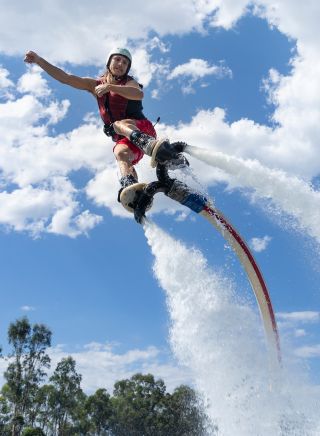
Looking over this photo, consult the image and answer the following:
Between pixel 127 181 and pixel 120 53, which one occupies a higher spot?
pixel 120 53

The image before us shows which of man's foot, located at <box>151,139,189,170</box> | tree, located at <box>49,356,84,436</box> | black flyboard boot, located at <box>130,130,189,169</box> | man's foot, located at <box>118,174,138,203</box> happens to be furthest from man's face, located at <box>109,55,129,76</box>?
tree, located at <box>49,356,84,436</box>

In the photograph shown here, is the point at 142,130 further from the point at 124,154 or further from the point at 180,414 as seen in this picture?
the point at 180,414

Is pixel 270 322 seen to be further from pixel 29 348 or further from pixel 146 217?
pixel 29 348

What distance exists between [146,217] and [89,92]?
321cm

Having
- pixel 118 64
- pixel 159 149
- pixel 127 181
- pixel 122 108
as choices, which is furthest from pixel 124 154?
pixel 118 64

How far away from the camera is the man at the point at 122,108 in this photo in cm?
1091

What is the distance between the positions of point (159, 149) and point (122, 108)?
1593 mm

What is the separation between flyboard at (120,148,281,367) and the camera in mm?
10953

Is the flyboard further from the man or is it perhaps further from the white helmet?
the white helmet

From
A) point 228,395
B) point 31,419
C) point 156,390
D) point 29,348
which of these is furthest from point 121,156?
point 156,390

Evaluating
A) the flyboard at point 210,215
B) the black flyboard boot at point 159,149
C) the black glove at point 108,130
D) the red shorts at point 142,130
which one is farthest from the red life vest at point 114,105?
the flyboard at point 210,215

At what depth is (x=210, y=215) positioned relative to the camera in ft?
38.5

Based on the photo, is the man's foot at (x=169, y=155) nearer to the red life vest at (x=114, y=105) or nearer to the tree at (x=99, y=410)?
the red life vest at (x=114, y=105)

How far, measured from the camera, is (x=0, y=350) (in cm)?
4878
